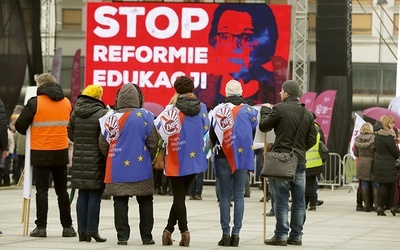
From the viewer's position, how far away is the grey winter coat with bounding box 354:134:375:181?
22250 millimetres

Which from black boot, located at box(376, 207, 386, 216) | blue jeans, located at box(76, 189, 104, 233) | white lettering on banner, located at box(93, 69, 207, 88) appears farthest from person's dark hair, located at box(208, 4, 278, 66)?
blue jeans, located at box(76, 189, 104, 233)

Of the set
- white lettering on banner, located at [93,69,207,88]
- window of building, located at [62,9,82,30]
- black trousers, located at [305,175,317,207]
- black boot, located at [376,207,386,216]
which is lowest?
black boot, located at [376,207,386,216]

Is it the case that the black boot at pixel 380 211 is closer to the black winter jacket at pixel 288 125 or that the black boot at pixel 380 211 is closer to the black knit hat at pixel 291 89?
the black winter jacket at pixel 288 125

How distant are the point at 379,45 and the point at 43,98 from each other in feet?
156

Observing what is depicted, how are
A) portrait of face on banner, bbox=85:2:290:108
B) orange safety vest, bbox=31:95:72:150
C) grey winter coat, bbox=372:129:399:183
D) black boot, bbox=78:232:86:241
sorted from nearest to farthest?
black boot, bbox=78:232:86:241 → orange safety vest, bbox=31:95:72:150 → grey winter coat, bbox=372:129:399:183 → portrait of face on banner, bbox=85:2:290:108

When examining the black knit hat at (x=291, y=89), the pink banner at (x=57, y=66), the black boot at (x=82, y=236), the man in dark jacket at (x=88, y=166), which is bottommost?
the black boot at (x=82, y=236)

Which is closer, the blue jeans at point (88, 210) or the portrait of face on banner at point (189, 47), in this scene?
the blue jeans at point (88, 210)

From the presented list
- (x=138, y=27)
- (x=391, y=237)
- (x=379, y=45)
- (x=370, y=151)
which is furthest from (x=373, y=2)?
(x=391, y=237)

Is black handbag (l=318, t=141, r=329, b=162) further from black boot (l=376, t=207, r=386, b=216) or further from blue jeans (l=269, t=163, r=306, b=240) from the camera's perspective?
blue jeans (l=269, t=163, r=306, b=240)

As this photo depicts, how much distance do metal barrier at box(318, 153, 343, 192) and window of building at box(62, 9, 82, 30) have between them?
2406 centimetres

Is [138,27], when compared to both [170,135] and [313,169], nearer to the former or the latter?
[313,169]

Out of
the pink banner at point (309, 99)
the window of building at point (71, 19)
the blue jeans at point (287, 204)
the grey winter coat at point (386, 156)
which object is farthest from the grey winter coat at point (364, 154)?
the window of building at point (71, 19)

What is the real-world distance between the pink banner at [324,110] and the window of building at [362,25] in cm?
3218

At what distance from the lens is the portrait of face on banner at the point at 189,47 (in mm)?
31156
